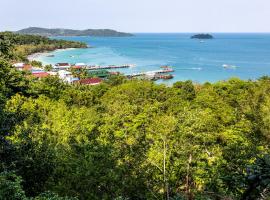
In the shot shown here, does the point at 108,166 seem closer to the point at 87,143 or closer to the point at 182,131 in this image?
the point at 87,143

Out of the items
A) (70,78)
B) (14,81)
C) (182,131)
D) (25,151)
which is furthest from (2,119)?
(70,78)

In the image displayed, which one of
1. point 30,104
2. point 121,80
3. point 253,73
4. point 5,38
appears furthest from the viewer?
point 253,73

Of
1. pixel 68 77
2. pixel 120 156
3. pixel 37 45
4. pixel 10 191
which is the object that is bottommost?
pixel 68 77

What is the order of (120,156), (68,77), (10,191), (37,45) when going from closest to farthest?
(10,191) < (120,156) < (68,77) < (37,45)

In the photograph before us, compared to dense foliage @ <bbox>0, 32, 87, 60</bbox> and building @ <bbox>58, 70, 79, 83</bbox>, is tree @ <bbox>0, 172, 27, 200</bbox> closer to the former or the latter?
building @ <bbox>58, 70, 79, 83</bbox>

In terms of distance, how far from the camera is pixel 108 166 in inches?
307

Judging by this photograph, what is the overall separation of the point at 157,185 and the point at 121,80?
31.0 meters

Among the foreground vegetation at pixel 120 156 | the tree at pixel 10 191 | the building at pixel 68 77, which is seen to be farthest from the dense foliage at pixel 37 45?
the tree at pixel 10 191

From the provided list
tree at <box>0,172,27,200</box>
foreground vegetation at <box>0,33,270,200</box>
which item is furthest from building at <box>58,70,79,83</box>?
tree at <box>0,172,27,200</box>

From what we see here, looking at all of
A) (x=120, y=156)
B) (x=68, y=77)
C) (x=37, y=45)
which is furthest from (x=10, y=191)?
(x=37, y=45)

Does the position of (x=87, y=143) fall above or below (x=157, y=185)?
above

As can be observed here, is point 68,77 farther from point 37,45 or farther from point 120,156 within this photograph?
point 37,45

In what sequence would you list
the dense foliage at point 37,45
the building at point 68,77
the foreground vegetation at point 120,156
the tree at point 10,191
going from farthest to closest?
1. the dense foliage at point 37,45
2. the building at point 68,77
3. the foreground vegetation at point 120,156
4. the tree at point 10,191

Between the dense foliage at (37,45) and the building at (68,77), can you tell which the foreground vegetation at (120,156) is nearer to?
the building at (68,77)
